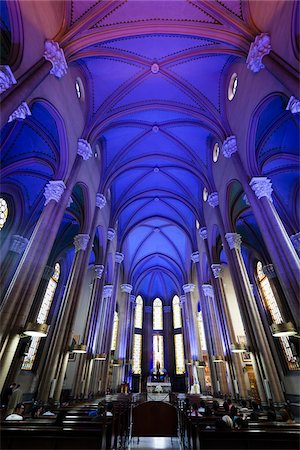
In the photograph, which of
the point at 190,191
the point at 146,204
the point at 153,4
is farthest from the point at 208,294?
the point at 153,4

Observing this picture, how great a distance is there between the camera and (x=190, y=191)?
63.8ft

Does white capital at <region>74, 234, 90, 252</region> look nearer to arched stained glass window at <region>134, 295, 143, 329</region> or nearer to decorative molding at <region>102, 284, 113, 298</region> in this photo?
decorative molding at <region>102, 284, 113, 298</region>

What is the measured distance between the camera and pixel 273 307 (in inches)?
648

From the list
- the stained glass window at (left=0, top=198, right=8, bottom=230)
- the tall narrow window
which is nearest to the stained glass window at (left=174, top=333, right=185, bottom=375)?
the tall narrow window

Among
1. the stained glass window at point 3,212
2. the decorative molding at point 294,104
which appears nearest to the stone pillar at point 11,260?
the stained glass window at point 3,212

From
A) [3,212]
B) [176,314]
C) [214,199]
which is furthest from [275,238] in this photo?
[176,314]

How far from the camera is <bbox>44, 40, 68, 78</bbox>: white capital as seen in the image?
28.3 ft

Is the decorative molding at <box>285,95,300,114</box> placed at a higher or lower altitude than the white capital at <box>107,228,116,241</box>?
lower

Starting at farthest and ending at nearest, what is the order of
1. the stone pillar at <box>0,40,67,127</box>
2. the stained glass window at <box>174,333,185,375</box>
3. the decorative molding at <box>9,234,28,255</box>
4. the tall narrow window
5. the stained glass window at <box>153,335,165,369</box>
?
the stained glass window at <box>153,335,165,369</box> → the stained glass window at <box>174,333,185,375</box> → the tall narrow window → the decorative molding at <box>9,234,28,255</box> → the stone pillar at <box>0,40,67,127</box>

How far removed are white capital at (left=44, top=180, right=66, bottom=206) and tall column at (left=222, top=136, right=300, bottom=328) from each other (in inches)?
299

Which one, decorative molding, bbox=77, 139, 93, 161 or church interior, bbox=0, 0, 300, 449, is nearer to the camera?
church interior, bbox=0, 0, 300, 449

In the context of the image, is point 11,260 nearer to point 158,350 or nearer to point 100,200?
point 100,200

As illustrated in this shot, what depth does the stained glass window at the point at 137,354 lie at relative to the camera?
91.8 feet

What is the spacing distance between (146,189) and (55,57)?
492 inches
